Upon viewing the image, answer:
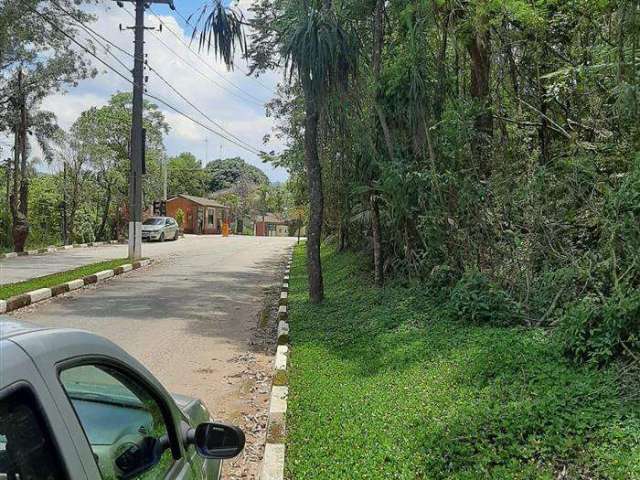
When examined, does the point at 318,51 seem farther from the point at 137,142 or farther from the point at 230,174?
the point at 230,174

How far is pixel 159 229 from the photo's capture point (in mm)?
33875

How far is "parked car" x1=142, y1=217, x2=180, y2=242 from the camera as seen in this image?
110 ft

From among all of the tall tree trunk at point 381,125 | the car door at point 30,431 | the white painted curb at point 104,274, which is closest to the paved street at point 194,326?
the white painted curb at point 104,274

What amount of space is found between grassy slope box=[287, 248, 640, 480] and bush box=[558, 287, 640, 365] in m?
0.17

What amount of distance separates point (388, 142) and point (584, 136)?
313 cm

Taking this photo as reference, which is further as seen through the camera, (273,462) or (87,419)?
(273,462)

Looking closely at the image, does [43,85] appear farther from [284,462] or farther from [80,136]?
[284,462]

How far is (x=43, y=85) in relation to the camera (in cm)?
2117

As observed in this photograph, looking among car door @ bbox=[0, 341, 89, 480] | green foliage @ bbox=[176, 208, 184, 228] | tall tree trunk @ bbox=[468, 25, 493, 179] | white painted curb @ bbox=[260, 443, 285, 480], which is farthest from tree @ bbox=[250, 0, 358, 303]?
green foliage @ bbox=[176, 208, 184, 228]

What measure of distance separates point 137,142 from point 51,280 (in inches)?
282

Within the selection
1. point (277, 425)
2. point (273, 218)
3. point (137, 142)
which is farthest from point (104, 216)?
point (273, 218)

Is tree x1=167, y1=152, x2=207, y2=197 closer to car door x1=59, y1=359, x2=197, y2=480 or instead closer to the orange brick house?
the orange brick house

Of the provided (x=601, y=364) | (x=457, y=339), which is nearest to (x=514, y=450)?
(x=601, y=364)

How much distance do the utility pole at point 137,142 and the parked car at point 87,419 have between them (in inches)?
690
